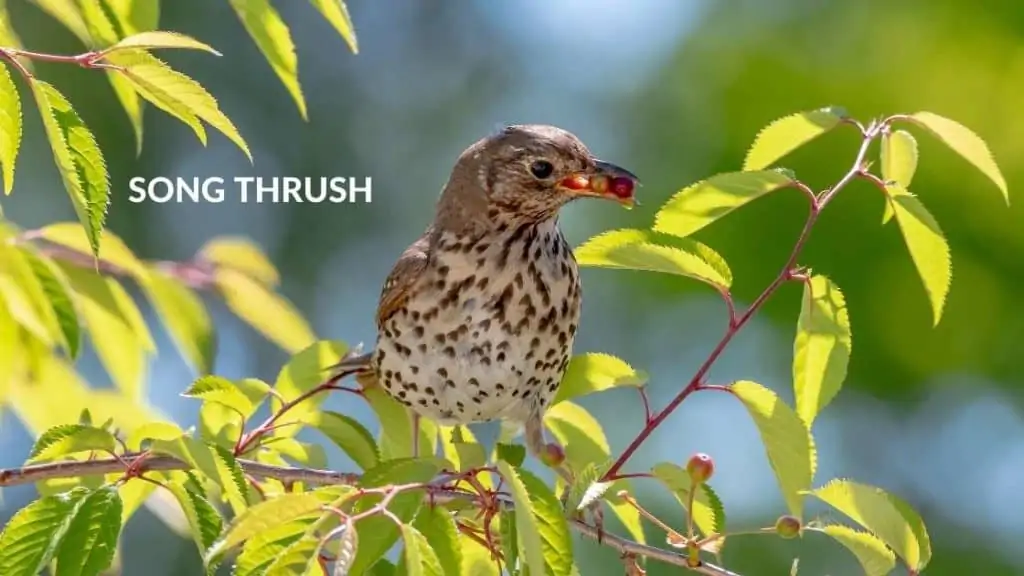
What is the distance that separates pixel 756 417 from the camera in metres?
2.18

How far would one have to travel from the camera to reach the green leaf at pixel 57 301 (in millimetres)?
2467

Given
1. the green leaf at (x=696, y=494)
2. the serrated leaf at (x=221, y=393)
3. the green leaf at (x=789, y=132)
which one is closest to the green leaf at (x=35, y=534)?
the serrated leaf at (x=221, y=393)

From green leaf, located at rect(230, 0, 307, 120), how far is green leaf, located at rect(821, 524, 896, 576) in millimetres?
966

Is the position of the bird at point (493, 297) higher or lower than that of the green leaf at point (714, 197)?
lower

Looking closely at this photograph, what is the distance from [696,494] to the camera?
2.35m

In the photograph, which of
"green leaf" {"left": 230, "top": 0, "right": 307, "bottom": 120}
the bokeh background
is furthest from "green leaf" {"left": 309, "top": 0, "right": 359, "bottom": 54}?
the bokeh background

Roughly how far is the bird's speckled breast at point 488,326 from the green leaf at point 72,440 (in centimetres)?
93

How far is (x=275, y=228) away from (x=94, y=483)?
28.6ft

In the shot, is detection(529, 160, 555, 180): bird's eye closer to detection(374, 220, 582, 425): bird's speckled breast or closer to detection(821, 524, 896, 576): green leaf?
detection(374, 220, 582, 425): bird's speckled breast

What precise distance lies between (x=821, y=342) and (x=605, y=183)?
2.32ft

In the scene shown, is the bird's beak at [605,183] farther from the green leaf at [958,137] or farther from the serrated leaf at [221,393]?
the serrated leaf at [221,393]

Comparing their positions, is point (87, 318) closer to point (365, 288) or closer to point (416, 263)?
point (416, 263)

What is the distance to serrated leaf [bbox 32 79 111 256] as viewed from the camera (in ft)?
6.18

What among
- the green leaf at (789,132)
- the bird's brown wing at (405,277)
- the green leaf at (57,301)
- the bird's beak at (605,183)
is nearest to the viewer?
the green leaf at (789,132)
